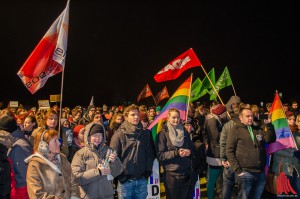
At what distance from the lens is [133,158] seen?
206 inches

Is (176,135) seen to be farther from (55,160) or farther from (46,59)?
(46,59)

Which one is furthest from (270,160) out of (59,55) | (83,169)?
(59,55)

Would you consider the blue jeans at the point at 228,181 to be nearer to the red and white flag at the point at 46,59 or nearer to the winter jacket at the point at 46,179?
the winter jacket at the point at 46,179

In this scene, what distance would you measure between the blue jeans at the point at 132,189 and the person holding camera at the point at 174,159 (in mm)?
424

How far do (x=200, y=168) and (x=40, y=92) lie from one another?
32151 millimetres

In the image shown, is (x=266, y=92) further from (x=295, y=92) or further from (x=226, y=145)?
(x=226, y=145)

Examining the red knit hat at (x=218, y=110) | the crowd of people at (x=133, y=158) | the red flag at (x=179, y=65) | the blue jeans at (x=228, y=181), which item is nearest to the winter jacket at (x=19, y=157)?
the crowd of people at (x=133, y=158)

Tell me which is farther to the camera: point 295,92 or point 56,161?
point 295,92

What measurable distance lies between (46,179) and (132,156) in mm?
1627

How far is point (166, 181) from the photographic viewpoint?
5578 millimetres

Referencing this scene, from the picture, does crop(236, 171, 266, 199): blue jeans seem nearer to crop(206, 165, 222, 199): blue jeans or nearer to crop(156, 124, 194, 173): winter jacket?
crop(156, 124, 194, 173): winter jacket

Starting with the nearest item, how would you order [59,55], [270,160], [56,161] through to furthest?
[56,161]
[59,55]
[270,160]

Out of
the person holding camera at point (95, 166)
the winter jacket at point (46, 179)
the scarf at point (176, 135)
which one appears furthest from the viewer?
the scarf at point (176, 135)

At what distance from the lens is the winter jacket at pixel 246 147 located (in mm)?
5531
